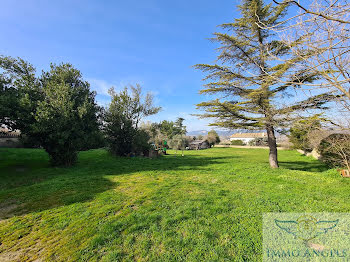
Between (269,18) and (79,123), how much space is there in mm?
12145

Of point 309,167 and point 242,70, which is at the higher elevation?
point 242,70

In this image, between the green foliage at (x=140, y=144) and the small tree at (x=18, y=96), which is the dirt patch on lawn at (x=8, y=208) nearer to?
the small tree at (x=18, y=96)

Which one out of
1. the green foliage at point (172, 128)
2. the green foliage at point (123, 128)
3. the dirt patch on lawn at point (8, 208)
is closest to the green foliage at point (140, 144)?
the green foliage at point (123, 128)

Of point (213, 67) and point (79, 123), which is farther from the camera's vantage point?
point (79, 123)

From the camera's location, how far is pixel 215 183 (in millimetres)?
5777

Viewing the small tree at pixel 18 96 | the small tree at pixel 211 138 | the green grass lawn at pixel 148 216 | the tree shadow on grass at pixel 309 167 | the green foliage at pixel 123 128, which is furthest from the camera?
the small tree at pixel 211 138

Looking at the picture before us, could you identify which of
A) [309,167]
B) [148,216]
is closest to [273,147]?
[309,167]

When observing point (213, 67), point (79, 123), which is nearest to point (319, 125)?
point (213, 67)

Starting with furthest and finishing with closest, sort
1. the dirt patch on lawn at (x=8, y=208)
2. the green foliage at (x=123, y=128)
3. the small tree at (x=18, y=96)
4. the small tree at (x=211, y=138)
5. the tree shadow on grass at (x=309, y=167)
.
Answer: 1. the small tree at (x=211, y=138)
2. the green foliage at (x=123, y=128)
3. the tree shadow on grass at (x=309, y=167)
4. the small tree at (x=18, y=96)
5. the dirt patch on lawn at (x=8, y=208)

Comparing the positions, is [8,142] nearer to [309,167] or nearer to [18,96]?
[18,96]

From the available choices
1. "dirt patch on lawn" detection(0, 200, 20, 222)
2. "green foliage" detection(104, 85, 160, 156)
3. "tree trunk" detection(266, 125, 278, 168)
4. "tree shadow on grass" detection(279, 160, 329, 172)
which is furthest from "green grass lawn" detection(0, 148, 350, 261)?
"green foliage" detection(104, 85, 160, 156)

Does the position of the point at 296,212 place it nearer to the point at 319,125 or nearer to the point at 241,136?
the point at 319,125

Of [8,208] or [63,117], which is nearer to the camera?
[8,208]

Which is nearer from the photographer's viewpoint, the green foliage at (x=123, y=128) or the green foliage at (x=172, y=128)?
the green foliage at (x=123, y=128)
